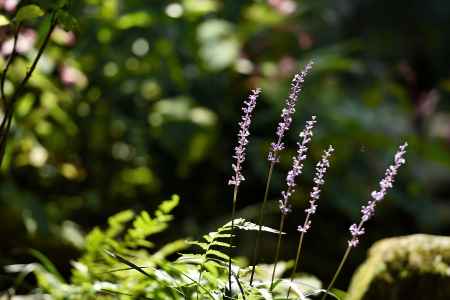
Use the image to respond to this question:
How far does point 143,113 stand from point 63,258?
152 cm

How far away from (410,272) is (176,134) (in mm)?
2919

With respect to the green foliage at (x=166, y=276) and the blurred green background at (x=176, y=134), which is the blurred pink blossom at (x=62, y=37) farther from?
the green foliage at (x=166, y=276)

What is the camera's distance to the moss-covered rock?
7.34 ft

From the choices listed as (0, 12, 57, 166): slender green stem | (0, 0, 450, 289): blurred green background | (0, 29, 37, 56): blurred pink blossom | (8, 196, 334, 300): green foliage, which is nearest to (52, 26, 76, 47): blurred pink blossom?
(0, 0, 450, 289): blurred green background

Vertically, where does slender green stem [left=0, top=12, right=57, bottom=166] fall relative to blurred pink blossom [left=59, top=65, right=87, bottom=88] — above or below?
below

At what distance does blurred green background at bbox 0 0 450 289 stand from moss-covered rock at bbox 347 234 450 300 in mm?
1983

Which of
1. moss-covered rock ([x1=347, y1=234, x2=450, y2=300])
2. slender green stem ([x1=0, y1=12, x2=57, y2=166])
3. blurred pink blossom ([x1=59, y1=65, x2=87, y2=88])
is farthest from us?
blurred pink blossom ([x1=59, y1=65, x2=87, y2=88])

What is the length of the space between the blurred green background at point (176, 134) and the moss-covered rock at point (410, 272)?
6.51ft

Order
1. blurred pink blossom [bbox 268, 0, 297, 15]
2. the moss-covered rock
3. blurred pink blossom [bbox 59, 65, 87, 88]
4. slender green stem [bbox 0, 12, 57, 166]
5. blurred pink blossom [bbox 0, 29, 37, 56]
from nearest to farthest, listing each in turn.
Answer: slender green stem [bbox 0, 12, 57, 166] → the moss-covered rock → blurred pink blossom [bbox 0, 29, 37, 56] → blurred pink blossom [bbox 59, 65, 87, 88] → blurred pink blossom [bbox 268, 0, 297, 15]

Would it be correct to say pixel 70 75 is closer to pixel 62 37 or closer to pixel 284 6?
pixel 62 37

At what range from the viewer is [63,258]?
12.8 feet

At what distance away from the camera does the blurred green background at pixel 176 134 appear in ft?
14.6

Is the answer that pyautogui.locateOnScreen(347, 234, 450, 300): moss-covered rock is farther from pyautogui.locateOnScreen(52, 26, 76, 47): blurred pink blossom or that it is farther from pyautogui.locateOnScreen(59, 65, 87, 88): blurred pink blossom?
pyautogui.locateOnScreen(59, 65, 87, 88): blurred pink blossom

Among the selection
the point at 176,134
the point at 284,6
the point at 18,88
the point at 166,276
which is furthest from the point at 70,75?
the point at 166,276
